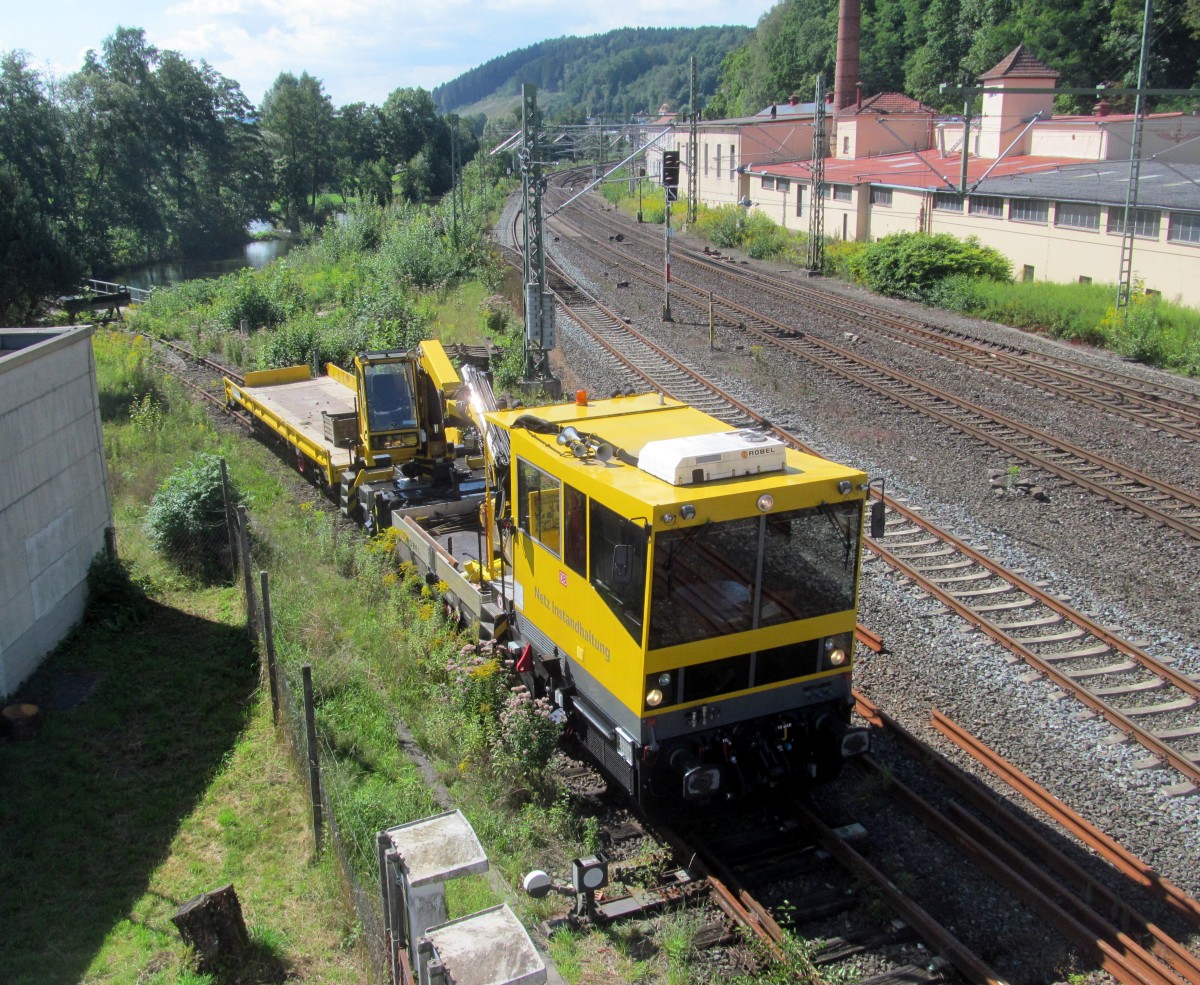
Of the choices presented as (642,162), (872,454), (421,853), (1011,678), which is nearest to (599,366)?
(872,454)

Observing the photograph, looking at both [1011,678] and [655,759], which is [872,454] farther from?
[655,759]

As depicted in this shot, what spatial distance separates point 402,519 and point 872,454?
7832 millimetres

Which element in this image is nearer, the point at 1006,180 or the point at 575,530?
the point at 575,530

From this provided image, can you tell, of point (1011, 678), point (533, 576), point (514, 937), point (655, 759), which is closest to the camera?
point (514, 937)

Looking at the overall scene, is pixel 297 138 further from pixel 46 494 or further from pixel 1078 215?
pixel 46 494

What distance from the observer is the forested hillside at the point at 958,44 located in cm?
5400

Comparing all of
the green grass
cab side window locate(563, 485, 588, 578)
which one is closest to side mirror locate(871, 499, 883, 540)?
cab side window locate(563, 485, 588, 578)

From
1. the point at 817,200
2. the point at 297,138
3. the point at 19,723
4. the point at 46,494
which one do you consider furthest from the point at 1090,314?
the point at 297,138

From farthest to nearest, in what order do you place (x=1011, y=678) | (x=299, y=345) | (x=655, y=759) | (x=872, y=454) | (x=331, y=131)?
(x=331, y=131) → (x=299, y=345) → (x=872, y=454) → (x=1011, y=678) → (x=655, y=759)

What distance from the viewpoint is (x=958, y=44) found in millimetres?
70938

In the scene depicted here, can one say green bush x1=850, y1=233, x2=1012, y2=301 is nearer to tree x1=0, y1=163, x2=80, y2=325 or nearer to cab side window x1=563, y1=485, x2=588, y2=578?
tree x1=0, y1=163, x2=80, y2=325

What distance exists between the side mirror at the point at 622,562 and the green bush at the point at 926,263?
84.9 ft

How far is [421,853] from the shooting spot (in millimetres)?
5234

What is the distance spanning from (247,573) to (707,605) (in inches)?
218
